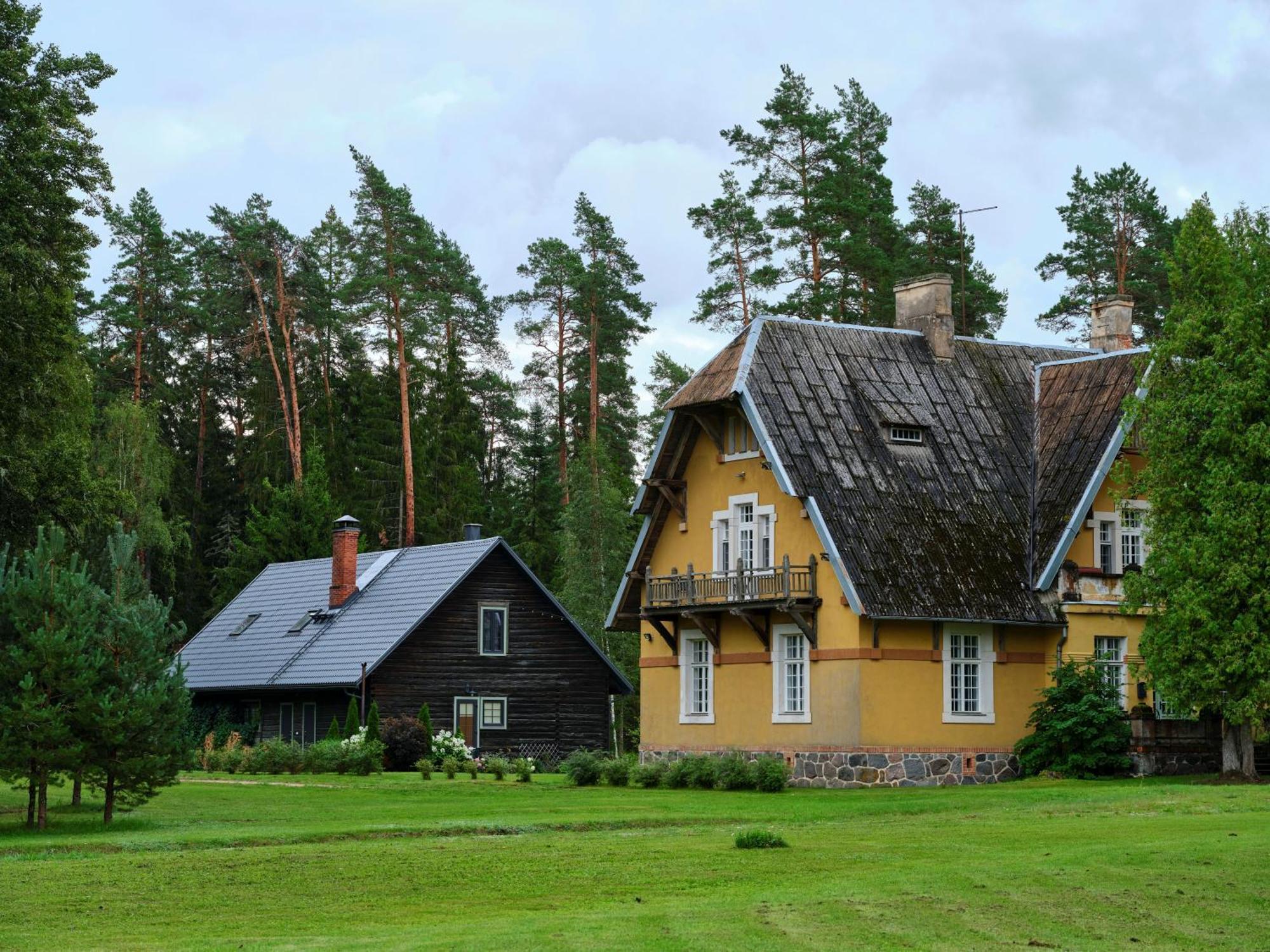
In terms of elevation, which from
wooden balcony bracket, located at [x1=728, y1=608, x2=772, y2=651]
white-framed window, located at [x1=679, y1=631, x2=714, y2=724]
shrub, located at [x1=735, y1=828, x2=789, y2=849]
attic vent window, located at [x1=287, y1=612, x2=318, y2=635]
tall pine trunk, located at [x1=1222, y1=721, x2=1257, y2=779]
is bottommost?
shrub, located at [x1=735, y1=828, x2=789, y2=849]

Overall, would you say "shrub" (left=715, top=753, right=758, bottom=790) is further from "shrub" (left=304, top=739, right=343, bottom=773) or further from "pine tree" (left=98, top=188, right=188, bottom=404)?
"pine tree" (left=98, top=188, right=188, bottom=404)

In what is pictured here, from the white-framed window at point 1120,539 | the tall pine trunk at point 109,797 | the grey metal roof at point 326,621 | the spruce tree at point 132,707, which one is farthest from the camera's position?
the grey metal roof at point 326,621

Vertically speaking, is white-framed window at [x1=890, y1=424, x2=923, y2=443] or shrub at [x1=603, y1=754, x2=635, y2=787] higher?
white-framed window at [x1=890, y1=424, x2=923, y2=443]

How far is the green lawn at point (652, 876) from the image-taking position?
12.9 m

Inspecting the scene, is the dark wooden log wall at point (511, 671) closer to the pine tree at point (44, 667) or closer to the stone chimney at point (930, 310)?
the stone chimney at point (930, 310)

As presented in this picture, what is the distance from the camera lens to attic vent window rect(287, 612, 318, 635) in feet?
159

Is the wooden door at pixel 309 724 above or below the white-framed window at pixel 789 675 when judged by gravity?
below

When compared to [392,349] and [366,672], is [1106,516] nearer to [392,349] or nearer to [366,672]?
[366,672]

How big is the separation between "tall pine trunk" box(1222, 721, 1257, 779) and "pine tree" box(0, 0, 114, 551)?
71.7 ft

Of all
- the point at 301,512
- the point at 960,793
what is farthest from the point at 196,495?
the point at 960,793

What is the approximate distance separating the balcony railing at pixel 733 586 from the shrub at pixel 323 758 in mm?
7631

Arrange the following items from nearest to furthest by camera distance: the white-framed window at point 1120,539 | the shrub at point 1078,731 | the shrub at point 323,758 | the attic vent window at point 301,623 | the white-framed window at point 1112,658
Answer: the shrub at point 1078,731 < the white-framed window at point 1112,658 < the white-framed window at point 1120,539 < the shrub at point 323,758 < the attic vent window at point 301,623

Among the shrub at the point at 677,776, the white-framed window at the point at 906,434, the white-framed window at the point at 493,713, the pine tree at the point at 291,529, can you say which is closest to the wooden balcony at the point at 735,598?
the shrub at the point at 677,776

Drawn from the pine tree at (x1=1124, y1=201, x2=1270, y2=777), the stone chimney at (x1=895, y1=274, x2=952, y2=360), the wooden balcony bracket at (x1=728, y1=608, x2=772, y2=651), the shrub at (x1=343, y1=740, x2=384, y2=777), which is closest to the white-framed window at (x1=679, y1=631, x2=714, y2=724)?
the wooden balcony bracket at (x1=728, y1=608, x2=772, y2=651)
